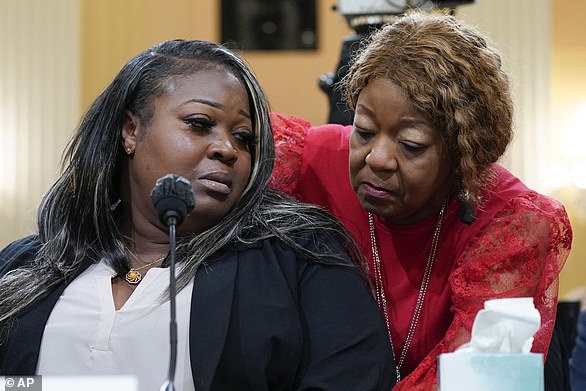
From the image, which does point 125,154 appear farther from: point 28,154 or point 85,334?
point 28,154

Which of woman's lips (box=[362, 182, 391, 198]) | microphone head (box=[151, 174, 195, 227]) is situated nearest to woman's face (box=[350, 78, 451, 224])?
woman's lips (box=[362, 182, 391, 198])

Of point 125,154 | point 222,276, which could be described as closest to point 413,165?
point 222,276

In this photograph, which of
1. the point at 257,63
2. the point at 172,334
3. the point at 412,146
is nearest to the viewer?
the point at 172,334

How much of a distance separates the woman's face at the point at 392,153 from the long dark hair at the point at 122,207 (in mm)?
124

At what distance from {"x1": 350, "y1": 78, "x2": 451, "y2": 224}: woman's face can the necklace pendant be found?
1.48 feet

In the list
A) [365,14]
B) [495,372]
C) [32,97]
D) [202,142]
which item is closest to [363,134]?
[202,142]

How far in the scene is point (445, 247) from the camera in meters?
2.22

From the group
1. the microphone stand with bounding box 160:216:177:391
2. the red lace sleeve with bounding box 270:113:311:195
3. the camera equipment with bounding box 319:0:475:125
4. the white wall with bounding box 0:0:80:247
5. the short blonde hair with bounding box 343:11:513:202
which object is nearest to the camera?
the microphone stand with bounding box 160:216:177:391

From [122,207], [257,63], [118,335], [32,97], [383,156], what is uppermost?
[383,156]

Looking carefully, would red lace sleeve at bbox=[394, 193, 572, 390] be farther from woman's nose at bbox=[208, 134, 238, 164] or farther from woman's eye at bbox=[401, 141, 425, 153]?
woman's nose at bbox=[208, 134, 238, 164]

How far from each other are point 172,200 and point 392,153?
0.59m

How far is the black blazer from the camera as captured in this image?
6.19 ft

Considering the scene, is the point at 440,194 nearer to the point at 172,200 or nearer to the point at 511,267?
the point at 511,267

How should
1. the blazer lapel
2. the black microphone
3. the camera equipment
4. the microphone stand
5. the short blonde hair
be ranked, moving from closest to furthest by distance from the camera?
the microphone stand, the black microphone, the blazer lapel, the short blonde hair, the camera equipment
